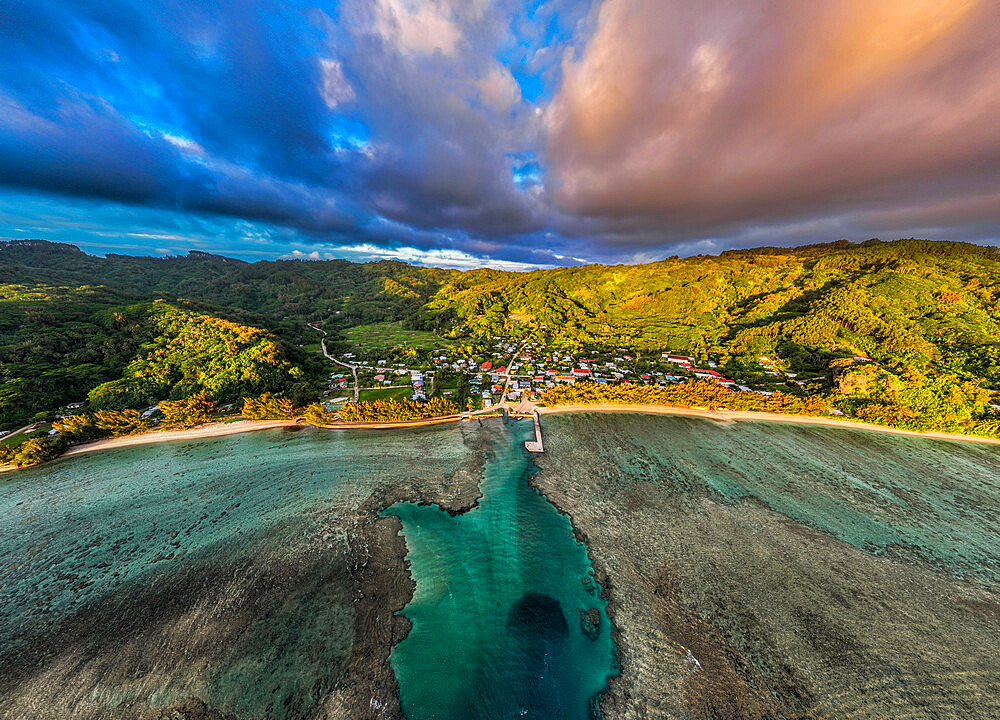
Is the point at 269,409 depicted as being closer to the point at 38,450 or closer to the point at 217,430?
the point at 217,430

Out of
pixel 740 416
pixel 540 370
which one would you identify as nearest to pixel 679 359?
pixel 740 416

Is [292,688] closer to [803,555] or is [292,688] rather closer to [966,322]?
[803,555]

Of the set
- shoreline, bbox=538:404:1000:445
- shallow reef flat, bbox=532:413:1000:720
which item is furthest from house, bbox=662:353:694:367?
shallow reef flat, bbox=532:413:1000:720

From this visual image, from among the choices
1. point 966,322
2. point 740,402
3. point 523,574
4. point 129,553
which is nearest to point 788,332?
point 966,322

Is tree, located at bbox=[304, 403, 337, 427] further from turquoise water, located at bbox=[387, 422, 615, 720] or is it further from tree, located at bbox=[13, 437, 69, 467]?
tree, located at bbox=[13, 437, 69, 467]

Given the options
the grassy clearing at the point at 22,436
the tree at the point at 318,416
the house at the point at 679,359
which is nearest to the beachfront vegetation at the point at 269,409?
the tree at the point at 318,416

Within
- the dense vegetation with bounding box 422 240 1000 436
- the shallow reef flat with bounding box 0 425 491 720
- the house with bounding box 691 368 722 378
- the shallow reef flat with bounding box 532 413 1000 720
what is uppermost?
the dense vegetation with bounding box 422 240 1000 436
